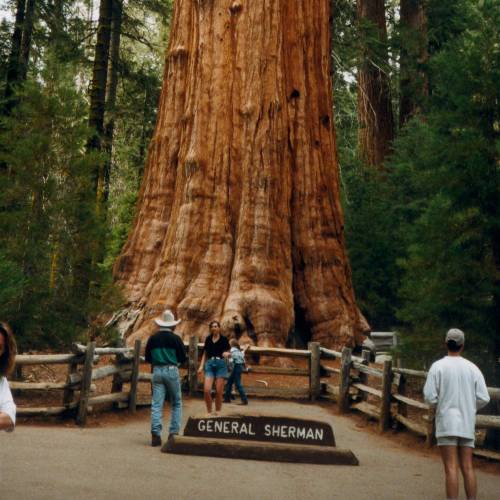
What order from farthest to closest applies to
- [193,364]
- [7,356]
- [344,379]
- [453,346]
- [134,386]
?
[193,364]
[344,379]
[134,386]
[453,346]
[7,356]

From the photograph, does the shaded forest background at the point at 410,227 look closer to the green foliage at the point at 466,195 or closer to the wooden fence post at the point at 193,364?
the green foliage at the point at 466,195

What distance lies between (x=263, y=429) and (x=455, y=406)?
10.6 feet

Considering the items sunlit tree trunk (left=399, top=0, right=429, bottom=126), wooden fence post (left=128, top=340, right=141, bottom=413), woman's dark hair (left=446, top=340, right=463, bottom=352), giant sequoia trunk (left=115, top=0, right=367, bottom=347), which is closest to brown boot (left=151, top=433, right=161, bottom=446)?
wooden fence post (left=128, top=340, right=141, bottom=413)

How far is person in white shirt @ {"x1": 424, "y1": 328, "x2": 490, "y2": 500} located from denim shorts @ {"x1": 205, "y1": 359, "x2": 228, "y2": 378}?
16.8ft

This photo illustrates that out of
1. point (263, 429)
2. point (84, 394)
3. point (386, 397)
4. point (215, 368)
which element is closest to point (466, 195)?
point (386, 397)

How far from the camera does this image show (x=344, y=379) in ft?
46.3

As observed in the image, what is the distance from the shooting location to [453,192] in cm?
1143

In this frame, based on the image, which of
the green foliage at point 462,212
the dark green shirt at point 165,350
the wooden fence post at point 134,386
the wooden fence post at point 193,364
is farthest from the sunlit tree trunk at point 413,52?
the dark green shirt at point 165,350

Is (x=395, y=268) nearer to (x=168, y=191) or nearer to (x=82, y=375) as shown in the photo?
(x=168, y=191)

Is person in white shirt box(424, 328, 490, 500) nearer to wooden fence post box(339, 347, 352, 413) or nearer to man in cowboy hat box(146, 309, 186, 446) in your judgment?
man in cowboy hat box(146, 309, 186, 446)

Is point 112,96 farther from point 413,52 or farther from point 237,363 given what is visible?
point 237,363

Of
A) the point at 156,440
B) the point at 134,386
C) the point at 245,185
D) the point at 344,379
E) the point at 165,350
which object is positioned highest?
the point at 245,185

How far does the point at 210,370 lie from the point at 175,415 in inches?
73.0

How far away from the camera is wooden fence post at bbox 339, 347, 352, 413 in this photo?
14.0m
